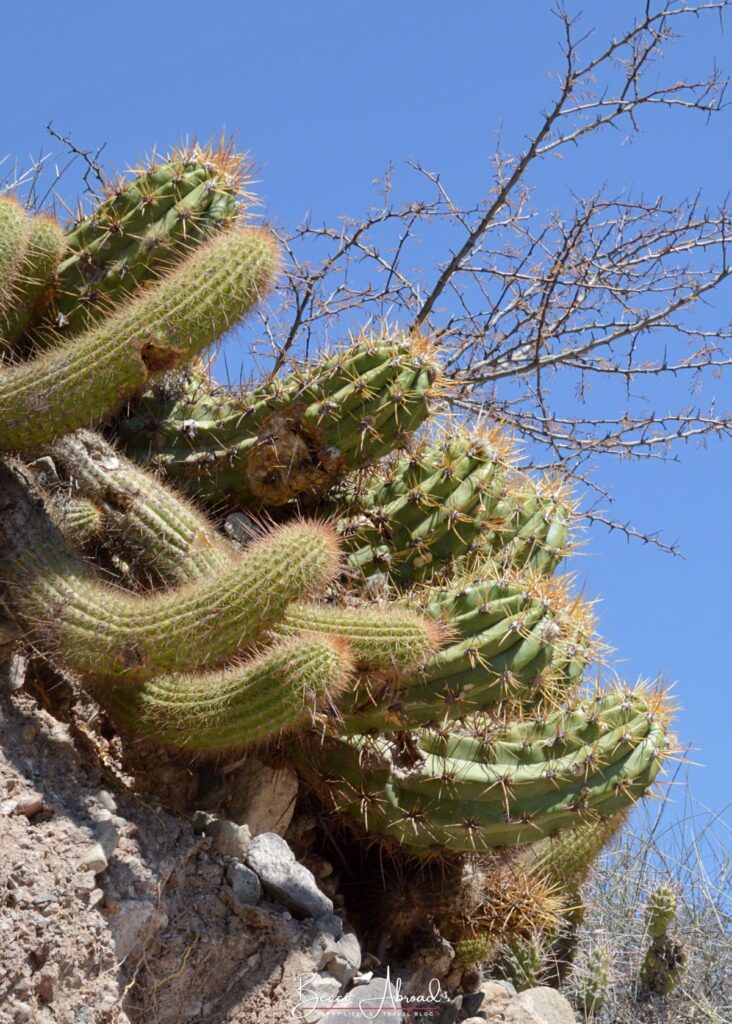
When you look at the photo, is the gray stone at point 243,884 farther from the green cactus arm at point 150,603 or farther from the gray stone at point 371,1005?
the green cactus arm at point 150,603

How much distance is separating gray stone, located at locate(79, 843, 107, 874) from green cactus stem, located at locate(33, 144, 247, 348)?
78.6 inches

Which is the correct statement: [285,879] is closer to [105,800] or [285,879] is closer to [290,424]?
[105,800]

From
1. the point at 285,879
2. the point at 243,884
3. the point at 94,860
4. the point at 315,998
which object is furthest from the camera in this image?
the point at 285,879

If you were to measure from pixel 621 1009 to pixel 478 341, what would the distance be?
12.6ft

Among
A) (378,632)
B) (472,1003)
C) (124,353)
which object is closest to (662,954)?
(472,1003)

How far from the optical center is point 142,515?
439 cm

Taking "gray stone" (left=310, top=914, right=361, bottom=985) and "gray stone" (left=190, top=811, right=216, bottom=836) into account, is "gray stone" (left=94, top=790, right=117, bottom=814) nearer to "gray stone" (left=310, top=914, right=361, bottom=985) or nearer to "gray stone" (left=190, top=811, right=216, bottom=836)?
"gray stone" (left=190, top=811, right=216, bottom=836)

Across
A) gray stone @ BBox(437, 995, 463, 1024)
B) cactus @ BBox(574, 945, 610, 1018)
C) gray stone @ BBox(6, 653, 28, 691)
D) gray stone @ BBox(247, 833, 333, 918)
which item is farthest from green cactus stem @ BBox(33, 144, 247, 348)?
cactus @ BBox(574, 945, 610, 1018)

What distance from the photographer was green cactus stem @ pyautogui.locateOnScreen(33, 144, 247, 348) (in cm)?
474

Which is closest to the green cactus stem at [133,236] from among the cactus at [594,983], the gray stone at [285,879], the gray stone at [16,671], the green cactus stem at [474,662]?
the gray stone at [16,671]

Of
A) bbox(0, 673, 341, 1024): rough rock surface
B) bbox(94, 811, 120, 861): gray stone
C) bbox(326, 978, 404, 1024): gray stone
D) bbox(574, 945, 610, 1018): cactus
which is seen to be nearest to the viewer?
bbox(0, 673, 341, 1024): rough rock surface

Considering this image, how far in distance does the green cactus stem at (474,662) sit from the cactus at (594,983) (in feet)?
5.91

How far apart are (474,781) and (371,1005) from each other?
850 mm

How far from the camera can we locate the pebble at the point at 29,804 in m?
3.73
